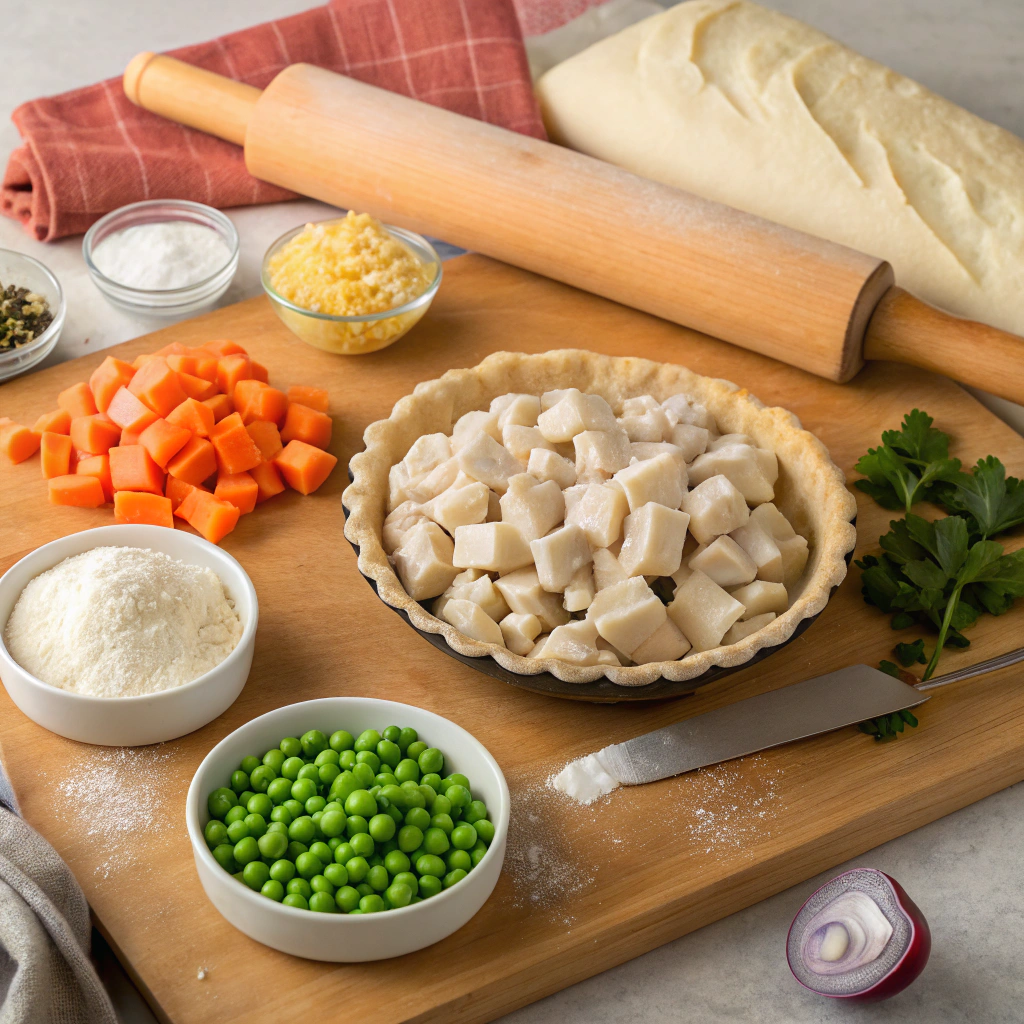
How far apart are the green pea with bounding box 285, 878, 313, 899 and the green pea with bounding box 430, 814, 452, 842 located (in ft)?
0.90

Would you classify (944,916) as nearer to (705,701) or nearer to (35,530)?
(705,701)

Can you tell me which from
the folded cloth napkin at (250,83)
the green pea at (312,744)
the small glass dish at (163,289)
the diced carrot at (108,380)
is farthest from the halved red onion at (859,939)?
the folded cloth napkin at (250,83)

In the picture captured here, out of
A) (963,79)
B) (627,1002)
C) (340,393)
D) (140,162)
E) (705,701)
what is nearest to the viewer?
(627,1002)

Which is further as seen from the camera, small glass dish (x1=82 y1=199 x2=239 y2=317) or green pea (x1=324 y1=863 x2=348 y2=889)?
small glass dish (x1=82 y1=199 x2=239 y2=317)

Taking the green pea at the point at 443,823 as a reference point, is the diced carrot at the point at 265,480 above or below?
above

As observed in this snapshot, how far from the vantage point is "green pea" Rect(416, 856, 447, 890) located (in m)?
2.21

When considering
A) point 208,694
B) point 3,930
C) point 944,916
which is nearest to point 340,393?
point 208,694

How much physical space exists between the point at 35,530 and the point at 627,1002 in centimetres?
210

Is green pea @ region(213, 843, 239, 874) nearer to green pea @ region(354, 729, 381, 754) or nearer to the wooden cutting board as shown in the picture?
the wooden cutting board

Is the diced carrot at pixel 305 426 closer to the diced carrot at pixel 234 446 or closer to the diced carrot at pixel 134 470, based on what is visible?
the diced carrot at pixel 234 446

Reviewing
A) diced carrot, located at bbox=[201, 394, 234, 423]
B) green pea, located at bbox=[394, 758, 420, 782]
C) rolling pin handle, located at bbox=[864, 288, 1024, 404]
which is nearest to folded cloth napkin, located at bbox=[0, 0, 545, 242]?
diced carrot, located at bbox=[201, 394, 234, 423]

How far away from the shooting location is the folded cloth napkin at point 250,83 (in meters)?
4.43

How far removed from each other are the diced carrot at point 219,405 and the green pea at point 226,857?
5.00 ft

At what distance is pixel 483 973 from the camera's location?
2293 mm
